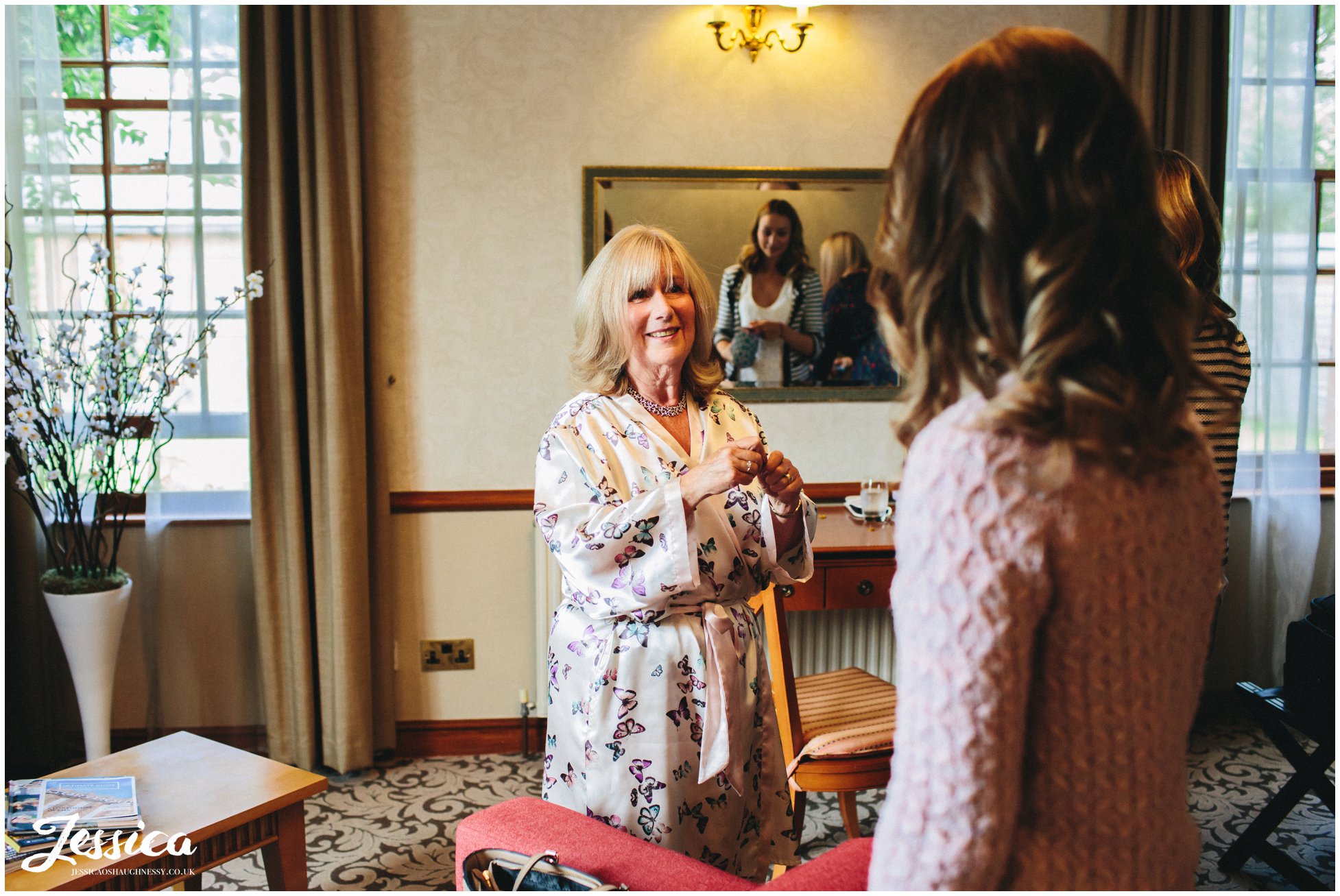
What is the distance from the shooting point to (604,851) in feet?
4.52

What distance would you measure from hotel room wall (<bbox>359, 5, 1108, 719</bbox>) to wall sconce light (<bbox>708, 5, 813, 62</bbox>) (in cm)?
5

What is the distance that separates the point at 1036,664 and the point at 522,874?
32.3 inches

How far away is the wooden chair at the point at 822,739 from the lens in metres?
2.36

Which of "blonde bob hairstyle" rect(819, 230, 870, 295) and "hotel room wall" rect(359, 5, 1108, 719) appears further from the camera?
"blonde bob hairstyle" rect(819, 230, 870, 295)

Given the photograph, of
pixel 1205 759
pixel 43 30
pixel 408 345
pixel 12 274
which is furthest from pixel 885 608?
pixel 43 30

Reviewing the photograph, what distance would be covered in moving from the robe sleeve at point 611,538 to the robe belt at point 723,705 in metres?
0.13

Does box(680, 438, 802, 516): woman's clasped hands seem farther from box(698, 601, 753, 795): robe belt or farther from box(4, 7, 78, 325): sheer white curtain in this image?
box(4, 7, 78, 325): sheer white curtain

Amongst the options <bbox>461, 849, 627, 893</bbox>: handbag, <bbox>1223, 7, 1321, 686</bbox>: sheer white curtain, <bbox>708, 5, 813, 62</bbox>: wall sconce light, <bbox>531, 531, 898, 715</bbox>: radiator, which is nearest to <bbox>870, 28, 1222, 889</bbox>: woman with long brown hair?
<bbox>461, 849, 627, 893</bbox>: handbag

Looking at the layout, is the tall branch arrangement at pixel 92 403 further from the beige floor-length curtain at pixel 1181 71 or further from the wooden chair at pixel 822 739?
the beige floor-length curtain at pixel 1181 71

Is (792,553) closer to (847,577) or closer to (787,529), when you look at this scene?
(787,529)

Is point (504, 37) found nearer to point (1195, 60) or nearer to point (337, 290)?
point (337, 290)

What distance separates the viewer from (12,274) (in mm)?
3086

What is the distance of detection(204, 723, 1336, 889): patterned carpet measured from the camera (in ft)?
8.66

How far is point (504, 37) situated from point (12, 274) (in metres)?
1.81
